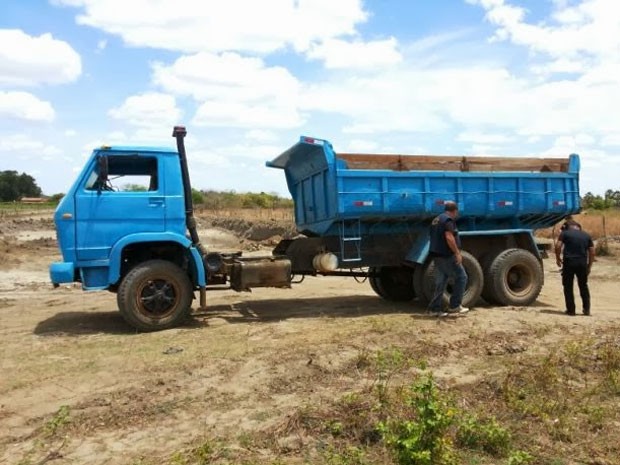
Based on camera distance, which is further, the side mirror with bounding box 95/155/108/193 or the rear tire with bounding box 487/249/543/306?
the rear tire with bounding box 487/249/543/306

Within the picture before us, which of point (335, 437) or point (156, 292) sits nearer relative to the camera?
point (335, 437)

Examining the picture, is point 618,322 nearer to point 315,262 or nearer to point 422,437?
point 315,262

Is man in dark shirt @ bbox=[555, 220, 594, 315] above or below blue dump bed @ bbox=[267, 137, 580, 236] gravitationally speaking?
below

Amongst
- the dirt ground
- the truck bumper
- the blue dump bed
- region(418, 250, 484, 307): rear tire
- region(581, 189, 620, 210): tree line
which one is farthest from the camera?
region(581, 189, 620, 210): tree line

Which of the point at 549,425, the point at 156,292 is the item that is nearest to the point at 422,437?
the point at 549,425

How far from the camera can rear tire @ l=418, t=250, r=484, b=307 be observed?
9867 millimetres

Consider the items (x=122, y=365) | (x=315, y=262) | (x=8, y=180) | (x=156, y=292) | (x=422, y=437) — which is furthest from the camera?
(x=8, y=180)

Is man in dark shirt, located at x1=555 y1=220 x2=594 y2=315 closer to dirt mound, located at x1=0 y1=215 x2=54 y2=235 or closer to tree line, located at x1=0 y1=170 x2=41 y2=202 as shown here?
dirt mound, located at x1=0 y1=215 x2=54 y2=235

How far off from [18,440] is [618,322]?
790cm

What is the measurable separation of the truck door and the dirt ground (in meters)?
1.31

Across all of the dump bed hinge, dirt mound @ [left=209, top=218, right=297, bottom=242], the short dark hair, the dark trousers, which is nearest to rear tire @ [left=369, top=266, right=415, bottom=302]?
the dump bed hinge

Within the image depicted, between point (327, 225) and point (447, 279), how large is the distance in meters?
2.02

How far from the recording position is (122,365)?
22.2 ft

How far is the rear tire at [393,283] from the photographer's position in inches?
441
